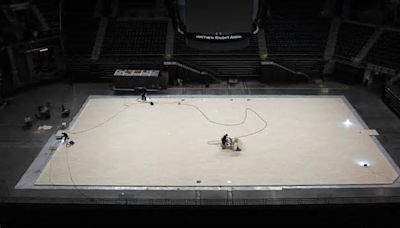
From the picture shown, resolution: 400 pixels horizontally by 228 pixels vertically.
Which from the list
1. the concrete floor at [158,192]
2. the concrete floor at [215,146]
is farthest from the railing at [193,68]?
the concrete floor at [215,146]

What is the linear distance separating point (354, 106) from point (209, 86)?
994cm

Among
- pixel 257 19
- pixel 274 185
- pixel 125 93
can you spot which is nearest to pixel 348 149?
Result: pixel 274 185

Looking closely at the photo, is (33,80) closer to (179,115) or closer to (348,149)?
(179,115)

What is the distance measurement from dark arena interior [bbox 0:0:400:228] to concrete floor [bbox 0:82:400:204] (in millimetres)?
85

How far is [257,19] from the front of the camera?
1714cm

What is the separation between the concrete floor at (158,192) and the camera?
59.3ft

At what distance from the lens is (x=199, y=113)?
26.3 metres

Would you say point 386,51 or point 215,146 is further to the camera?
point 386,51

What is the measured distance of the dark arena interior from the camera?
1759cm

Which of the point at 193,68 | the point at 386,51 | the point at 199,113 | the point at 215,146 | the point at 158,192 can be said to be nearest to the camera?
the point at 158,192

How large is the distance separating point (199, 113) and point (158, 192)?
8597mm

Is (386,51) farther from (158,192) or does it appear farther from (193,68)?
(158,192)

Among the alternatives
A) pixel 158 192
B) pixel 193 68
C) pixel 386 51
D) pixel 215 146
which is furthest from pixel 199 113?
pixel 386 51

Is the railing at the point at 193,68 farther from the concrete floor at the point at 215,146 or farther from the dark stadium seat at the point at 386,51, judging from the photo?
the dark stadium seat at the point at 386,51
